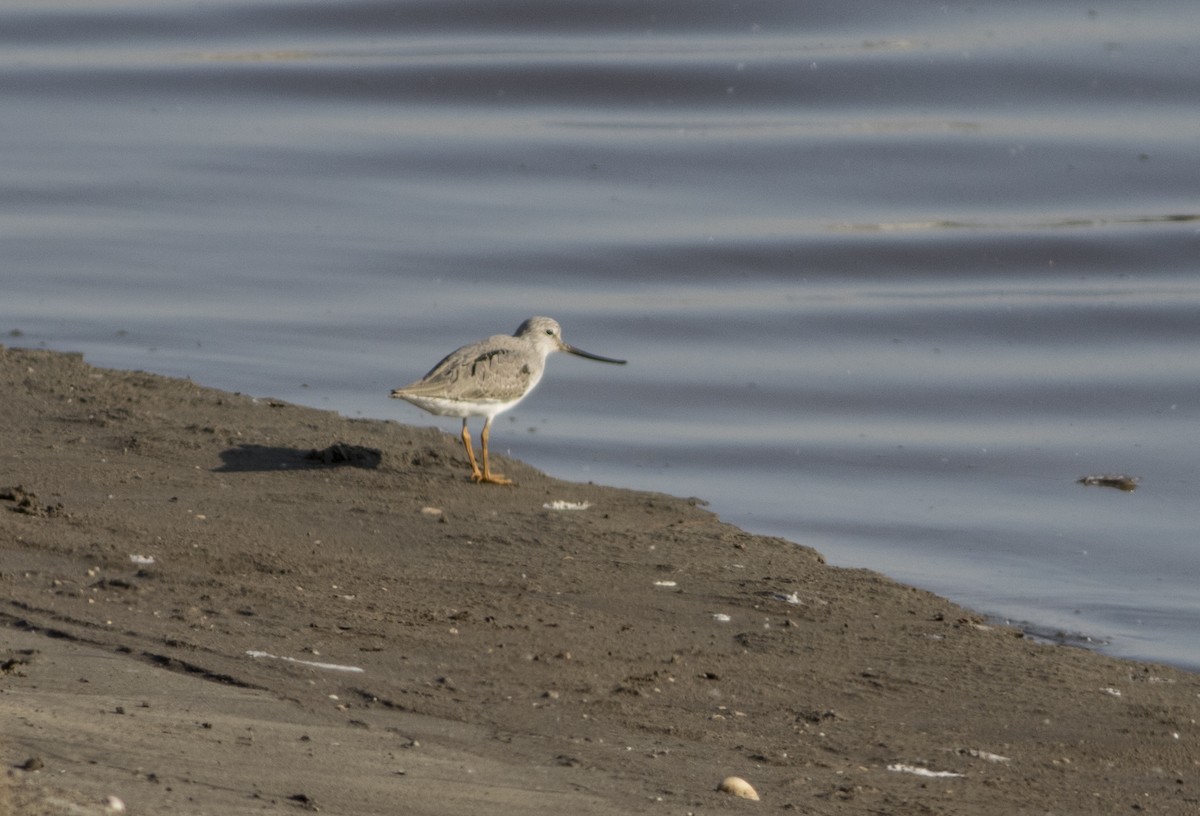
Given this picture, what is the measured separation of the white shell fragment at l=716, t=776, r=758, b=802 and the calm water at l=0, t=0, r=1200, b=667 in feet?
9.63

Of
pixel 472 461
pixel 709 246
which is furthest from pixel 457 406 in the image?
pixel 709 246

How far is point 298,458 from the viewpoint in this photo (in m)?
6.86

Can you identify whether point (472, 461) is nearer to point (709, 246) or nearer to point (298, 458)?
point (298, 458)

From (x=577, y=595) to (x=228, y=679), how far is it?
1.54 metres

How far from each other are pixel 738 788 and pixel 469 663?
1.08 metres

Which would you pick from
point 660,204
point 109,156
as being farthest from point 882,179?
point 109,156

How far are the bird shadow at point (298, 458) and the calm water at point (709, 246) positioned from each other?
1679mm

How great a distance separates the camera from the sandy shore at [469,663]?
143 inches

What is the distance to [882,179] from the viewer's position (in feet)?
46.4

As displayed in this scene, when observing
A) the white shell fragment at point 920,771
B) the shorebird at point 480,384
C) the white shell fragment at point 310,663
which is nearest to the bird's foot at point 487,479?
the shorebird at point 480,384

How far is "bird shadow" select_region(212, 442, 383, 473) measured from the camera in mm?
6703

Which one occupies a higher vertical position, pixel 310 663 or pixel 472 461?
pixel 472 461

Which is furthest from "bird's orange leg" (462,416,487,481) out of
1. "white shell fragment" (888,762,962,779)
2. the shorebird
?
"white shell fragment" (888,762,962,779)

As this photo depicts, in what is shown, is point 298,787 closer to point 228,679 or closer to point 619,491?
point 228,679
